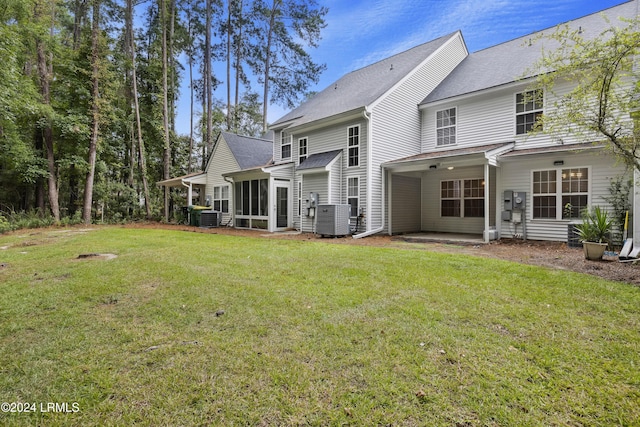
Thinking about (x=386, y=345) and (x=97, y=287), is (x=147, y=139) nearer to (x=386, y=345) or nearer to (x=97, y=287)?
(x=97, y=287)

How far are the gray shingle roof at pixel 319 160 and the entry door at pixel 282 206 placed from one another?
1.40 meters

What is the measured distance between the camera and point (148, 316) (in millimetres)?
3266

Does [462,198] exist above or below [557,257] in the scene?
above

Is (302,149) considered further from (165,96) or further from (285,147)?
(165,96)

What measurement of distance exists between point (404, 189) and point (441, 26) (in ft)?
30.6

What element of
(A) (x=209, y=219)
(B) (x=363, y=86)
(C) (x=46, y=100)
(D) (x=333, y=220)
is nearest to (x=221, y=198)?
(A) (x=209, y=219)

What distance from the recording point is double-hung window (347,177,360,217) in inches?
458

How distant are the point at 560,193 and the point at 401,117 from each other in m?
5.99

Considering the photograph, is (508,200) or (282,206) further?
(282,206)

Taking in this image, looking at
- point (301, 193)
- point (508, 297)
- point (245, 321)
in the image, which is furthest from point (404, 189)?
point (245, 321)

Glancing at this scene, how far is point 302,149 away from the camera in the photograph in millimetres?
14000

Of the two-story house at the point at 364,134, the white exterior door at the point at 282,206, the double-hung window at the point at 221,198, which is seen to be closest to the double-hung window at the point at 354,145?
the two-story house at the point at 364,134

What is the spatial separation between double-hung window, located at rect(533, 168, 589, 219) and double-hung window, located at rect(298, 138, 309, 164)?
28.6ft

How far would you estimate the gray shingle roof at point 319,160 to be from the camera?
38.9 feet
